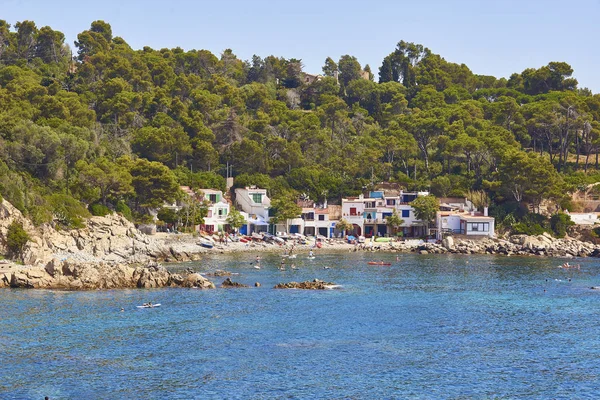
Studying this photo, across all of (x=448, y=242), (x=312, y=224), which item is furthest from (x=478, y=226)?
(x=312, y=224)

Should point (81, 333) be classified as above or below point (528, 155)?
below

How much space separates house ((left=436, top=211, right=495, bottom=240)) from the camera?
86.1 m

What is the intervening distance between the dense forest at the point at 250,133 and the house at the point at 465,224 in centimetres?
363

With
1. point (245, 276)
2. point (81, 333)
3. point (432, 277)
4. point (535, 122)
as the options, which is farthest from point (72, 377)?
point (535, 122)

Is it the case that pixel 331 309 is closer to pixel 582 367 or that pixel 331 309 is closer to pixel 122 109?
pixel 582 367

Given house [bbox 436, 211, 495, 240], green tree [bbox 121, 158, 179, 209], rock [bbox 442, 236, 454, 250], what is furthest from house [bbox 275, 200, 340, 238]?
green tree [bbox 121, 158, 179, 209]

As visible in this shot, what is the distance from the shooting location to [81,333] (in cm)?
3869

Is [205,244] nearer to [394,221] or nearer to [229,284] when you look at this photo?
[394,221]

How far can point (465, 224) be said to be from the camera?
8650cm

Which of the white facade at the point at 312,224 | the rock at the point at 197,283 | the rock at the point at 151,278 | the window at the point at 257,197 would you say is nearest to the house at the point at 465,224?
the white facade at the point at 312,224

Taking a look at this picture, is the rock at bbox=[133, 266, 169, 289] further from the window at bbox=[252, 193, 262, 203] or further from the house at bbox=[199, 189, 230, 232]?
the window at bbox=[252, 193, 262, 203]

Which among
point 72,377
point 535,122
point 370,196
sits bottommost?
point 72,377

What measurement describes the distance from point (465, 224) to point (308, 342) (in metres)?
51.7

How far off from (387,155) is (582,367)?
237ft
